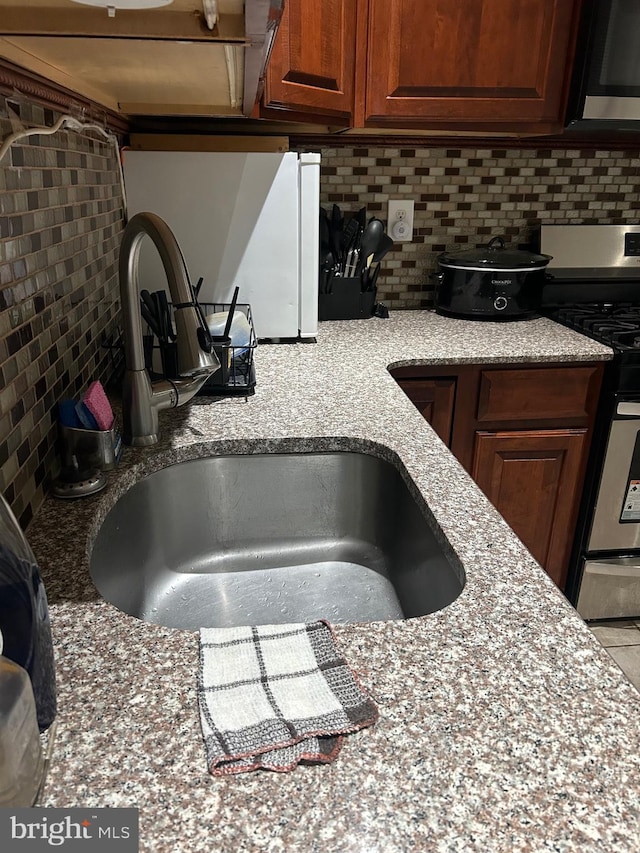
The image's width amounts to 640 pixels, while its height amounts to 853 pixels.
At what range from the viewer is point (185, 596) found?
1067 millimetres

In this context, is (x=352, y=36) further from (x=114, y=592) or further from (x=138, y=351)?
(x=114, y=592)

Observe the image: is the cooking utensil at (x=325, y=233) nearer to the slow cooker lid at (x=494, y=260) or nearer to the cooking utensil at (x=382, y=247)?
the cooking utensil at (x=382, y=247)

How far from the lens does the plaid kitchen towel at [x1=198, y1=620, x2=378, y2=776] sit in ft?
1.65

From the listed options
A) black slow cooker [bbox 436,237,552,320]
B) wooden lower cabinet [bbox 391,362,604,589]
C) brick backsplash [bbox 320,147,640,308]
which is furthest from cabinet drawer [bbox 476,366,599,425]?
brick backsplash [bbox 320,147,640,308]

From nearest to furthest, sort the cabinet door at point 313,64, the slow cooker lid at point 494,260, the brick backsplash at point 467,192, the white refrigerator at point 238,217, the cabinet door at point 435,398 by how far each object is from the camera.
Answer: the cabinet door at point 313,64 → the white refrigerator at point 238,217 → the cabinet door at point 435,398 → the slow cooker lid at point 494,260 → the brick backsplash at point 467,192

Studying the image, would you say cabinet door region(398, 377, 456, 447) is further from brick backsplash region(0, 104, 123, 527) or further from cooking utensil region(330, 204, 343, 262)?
brick backsplash region(0, 104, 123, 527)

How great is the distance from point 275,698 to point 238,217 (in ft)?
4.23

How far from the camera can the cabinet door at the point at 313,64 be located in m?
1.46

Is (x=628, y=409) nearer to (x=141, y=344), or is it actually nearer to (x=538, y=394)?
(x=538, y=394)

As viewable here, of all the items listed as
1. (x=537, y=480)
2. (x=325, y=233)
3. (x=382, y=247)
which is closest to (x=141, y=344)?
(x=325, y=233)

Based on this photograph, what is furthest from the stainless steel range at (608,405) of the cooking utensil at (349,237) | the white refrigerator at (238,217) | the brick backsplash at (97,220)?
the white refrigerator at (238,217)

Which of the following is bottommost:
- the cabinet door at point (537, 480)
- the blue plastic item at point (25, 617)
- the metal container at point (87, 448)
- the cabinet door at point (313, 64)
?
the cabinet door at point (537, 480)

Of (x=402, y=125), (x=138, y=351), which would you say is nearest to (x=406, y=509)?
(x=138, y=351)

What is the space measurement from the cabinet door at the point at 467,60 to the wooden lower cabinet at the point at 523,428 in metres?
0.68
